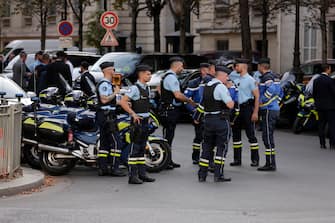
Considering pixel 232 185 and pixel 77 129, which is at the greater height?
pixel 77 129

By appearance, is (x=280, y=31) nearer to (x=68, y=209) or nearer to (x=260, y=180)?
(x=260, y=180)

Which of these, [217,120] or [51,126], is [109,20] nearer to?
[51,126]

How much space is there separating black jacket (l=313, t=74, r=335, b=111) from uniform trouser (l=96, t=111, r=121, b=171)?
19.0 ft

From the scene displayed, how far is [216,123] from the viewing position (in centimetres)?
1184

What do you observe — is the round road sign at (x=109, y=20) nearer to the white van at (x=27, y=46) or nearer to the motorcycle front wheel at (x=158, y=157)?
the motorcycle front wheel at (x=158, y=157)

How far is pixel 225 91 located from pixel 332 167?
326 cm

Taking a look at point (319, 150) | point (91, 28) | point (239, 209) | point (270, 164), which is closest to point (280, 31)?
point (91, 28)

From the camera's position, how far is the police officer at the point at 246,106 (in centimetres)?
1329

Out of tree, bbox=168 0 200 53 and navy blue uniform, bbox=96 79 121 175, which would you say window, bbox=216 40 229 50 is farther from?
navy blue uniform, bbox=96 79 121 175

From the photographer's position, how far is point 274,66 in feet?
143

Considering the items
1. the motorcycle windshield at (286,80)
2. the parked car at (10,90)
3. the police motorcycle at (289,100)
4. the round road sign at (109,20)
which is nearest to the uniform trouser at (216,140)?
the parked car at (10,90)

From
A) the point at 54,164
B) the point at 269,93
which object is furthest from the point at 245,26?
the point at 54,164

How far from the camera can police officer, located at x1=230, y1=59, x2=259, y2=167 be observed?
43.6ft

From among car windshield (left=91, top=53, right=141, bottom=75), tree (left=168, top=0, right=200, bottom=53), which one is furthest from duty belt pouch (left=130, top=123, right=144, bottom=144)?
tree (left=168, top=0, right=200, bottom=53)
